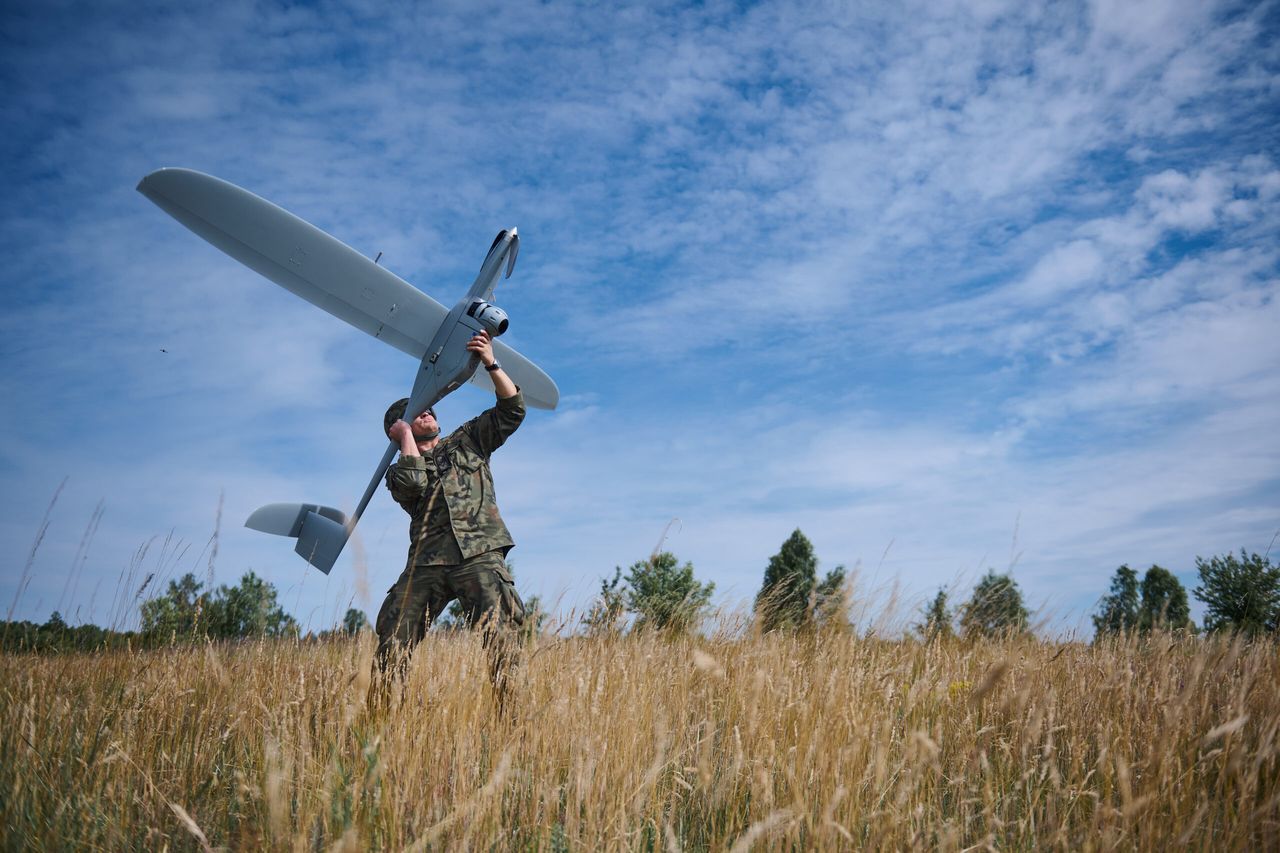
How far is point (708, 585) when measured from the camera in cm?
2530

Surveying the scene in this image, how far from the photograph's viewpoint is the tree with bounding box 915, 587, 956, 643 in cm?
565

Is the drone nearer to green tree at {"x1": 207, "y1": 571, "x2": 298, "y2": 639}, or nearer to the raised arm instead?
green tree at {"x1": 207, "y1": 571, "x2": 298, "y2": 639}

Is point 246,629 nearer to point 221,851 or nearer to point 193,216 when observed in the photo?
point 193,216

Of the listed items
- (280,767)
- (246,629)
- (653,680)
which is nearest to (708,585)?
(246,629)

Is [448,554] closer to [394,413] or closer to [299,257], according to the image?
[394,413]

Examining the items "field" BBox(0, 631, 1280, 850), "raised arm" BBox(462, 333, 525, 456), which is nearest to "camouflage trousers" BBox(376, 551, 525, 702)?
"field" BBox(0, 631, 1280, 850)

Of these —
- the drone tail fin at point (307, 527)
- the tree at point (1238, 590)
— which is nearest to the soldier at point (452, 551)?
the drone tail fin at point (307, 527)

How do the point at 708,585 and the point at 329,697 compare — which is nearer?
the point at 329,697

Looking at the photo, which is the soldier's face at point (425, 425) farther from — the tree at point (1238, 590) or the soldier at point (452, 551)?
the tree at point (1238, 590)

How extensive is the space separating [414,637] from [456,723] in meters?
1.40

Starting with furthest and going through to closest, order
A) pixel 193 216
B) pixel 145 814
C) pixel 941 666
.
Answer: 1. pixel 193 216
2. pixel 941 666
3. pixel 145 814

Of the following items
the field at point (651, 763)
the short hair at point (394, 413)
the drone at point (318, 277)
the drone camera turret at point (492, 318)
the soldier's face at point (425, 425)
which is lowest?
the field at point (651, 763)

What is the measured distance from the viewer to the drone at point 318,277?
7102 millimetres

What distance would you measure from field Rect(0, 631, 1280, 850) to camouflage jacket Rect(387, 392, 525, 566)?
63 cm
